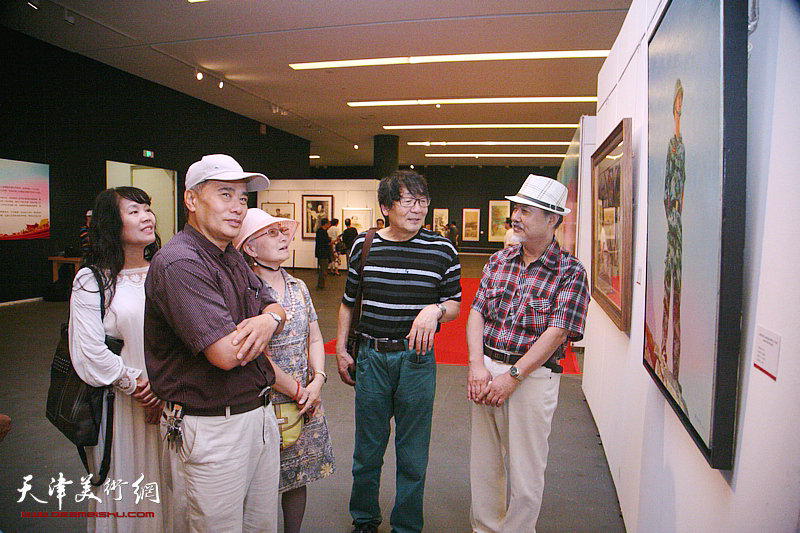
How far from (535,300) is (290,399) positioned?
4.03 ft

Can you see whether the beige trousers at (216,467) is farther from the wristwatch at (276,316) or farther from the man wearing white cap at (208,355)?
the wristwatch at (276,316)

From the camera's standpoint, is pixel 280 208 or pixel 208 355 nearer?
pixel 208 355

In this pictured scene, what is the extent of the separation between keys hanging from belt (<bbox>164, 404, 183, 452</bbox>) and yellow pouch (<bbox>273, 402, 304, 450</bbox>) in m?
0.51

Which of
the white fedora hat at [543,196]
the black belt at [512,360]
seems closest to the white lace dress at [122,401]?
the black belt at [512,360]

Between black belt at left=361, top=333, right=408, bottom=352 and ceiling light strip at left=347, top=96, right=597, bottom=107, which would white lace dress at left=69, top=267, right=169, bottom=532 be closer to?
black belt at left=361, top=333, right=408, bottom=352

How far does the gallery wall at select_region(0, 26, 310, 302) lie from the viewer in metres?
9.38

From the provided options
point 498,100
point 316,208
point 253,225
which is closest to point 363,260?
point 253,225

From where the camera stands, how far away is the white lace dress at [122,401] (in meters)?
2.24

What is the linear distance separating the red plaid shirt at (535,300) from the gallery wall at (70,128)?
10.2 metres

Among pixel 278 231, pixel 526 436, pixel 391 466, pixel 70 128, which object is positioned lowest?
pixel 391 466

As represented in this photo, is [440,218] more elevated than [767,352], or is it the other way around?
[440,218]

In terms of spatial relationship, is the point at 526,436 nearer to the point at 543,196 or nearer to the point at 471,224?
the point at 543,196

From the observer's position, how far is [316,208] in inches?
717

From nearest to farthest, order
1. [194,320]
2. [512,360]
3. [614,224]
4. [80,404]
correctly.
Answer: [194,320] → [80,404] → [512,360] → [614,224]
